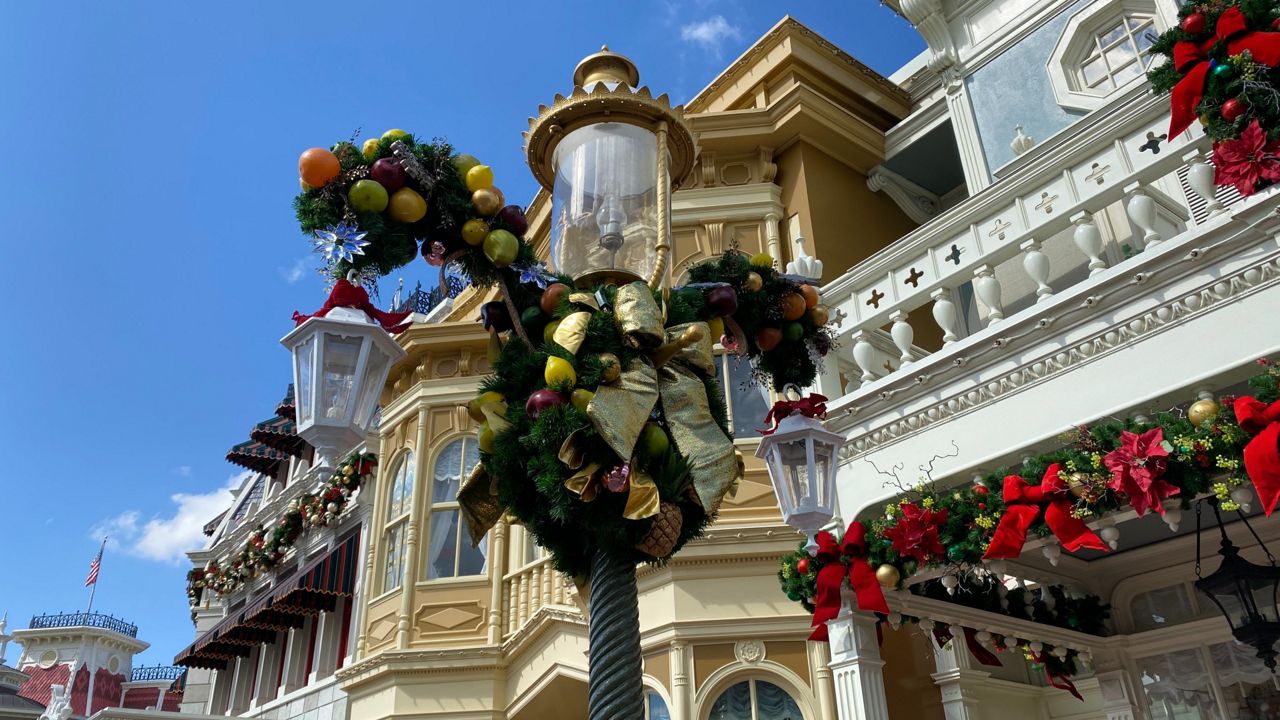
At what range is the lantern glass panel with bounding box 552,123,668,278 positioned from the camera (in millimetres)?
3727

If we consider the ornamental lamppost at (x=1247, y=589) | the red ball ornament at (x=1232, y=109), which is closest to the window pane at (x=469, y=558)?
the ornamental lamppost at (x=1247, y=589)

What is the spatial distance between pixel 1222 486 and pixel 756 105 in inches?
337

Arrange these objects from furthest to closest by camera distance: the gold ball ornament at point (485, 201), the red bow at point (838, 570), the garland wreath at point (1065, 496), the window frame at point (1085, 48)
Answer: the window frame at point (1085, 48) → the red bow at point (838, 570) → the garland wreath at point (1065, 496) → the gold ball ornament at point (485, 201)

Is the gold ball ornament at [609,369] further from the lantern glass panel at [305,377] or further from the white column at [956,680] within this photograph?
the white column at [956,680]

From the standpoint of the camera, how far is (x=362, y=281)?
352cm

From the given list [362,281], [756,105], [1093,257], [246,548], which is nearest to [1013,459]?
[1093,257]

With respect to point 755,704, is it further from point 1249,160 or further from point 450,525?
point 450,525

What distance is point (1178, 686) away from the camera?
283 inches

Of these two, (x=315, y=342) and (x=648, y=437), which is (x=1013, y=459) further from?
(x=315, y=342)

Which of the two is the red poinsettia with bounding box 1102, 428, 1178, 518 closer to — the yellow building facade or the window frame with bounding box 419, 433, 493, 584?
the yellow building facade

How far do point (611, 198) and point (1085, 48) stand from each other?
8.03 metres

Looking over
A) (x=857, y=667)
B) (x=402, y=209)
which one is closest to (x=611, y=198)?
(x=402, y=209)

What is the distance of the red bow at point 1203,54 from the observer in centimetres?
471

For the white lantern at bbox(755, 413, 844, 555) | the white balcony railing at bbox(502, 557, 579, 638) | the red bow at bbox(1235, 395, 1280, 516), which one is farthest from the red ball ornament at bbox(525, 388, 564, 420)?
the white balcony railing at bbox(502, 557, 579, 638)
